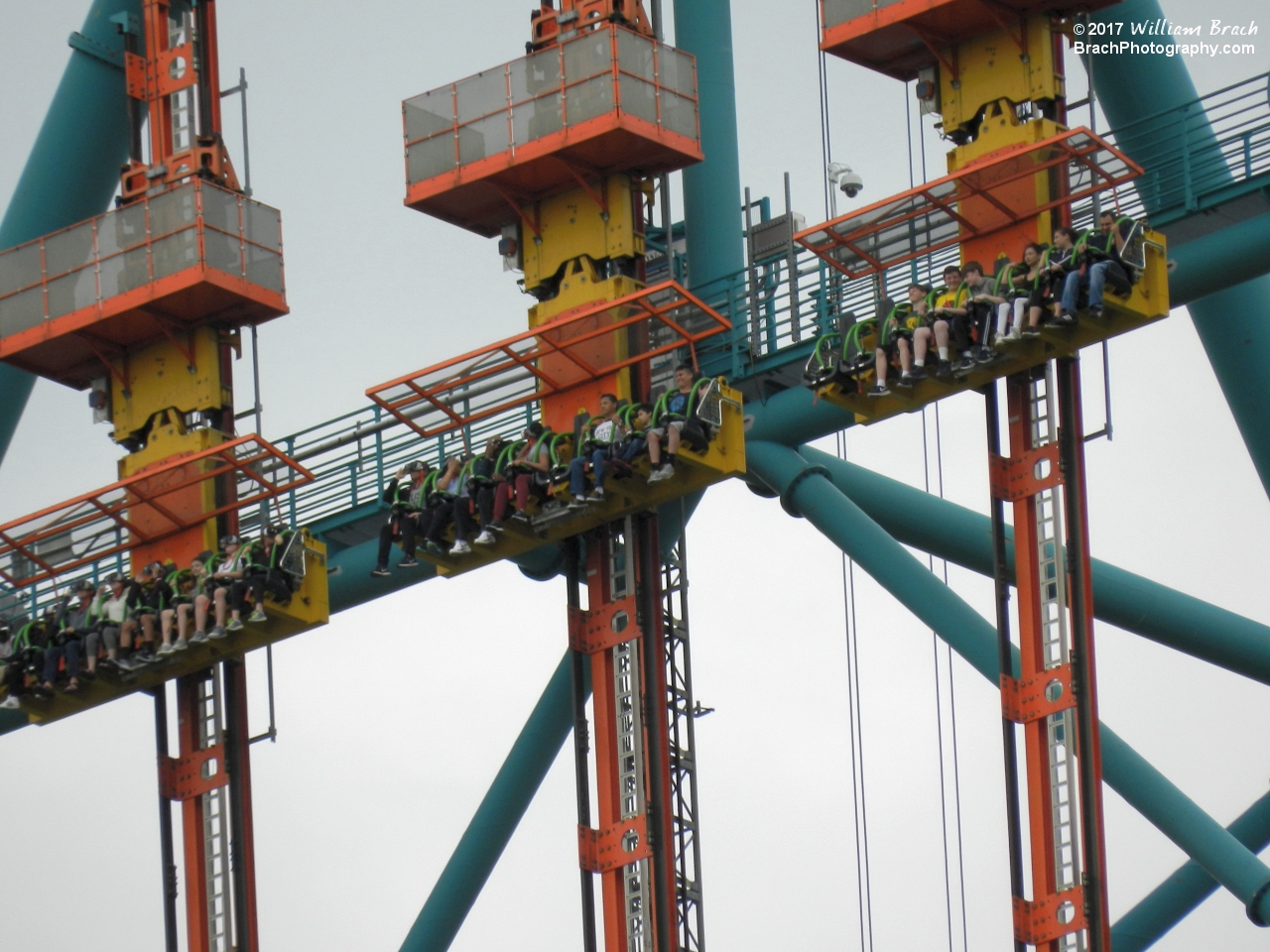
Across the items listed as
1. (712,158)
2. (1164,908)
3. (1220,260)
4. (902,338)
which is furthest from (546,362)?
(1164,908)

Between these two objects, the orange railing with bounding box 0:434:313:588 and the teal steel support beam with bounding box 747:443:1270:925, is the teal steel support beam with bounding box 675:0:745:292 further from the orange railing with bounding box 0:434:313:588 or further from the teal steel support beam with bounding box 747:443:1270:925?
the orange railing with bounding box 0:434:313:588

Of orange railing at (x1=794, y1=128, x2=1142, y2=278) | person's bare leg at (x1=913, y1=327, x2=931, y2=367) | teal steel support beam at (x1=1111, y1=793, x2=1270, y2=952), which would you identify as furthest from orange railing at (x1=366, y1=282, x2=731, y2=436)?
teal steel support beam at (x1=1111, y1=793, x2=1270, y2=952)

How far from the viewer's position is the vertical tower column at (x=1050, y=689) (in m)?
38.6

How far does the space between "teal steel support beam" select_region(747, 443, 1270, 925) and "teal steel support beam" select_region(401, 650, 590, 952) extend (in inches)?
139

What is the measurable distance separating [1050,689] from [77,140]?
49.5ft

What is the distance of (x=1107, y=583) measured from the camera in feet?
140

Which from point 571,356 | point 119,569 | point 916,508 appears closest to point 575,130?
point 571,356

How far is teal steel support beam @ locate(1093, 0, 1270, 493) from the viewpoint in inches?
1656

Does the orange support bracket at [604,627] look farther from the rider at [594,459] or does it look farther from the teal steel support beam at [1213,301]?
the teal steel support beam at [1213,301]

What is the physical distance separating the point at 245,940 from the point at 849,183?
434 inches

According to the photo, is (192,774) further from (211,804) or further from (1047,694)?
(1047,694)

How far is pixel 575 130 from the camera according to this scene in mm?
42344

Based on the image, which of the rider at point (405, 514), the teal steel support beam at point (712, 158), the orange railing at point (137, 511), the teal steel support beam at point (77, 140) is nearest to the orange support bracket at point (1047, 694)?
the rider at point (405, 514)

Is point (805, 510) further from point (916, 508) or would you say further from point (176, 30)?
point (176, 30)
